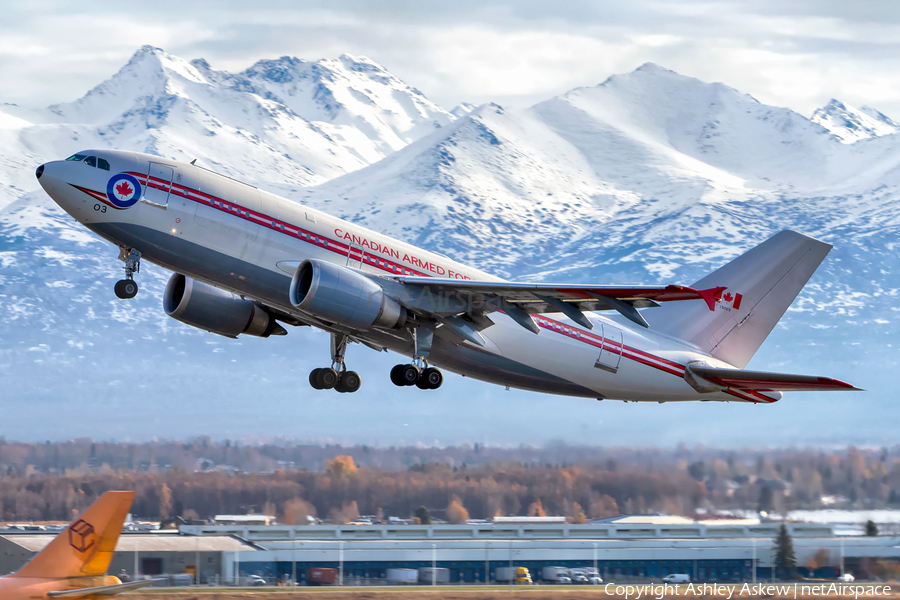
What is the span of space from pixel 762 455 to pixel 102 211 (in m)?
28.5

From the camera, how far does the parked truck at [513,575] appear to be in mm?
40375

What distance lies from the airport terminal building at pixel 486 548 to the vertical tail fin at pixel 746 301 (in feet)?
26.6

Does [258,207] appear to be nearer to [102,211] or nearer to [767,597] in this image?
[102,211]

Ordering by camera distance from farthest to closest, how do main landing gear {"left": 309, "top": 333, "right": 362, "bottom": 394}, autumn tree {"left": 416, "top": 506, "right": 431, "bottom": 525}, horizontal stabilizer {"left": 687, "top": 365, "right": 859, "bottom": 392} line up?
1. autumn tree {"left": 416, "top": 506, "right": 431, "bottom": 525}
2. main landing gear {"left": 309, "top": 333, "right": 362, "bottom": 394}
3. horizontal stabilizer {"left": 687, "top": 365, "right": 859, "bottom": 392}

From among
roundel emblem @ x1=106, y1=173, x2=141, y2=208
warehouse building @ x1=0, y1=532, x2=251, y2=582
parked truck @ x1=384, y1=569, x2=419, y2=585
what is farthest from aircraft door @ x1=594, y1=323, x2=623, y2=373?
warehouse building @ x1=0, y1=532, x2=251, y2=582

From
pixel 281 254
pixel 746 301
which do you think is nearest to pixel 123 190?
pixel 281 254

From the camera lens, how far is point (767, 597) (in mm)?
34312

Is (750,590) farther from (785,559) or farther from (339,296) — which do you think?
(339,296)

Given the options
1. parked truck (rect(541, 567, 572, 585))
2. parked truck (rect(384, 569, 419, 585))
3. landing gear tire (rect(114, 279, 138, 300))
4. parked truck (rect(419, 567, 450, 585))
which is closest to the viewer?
landing gear tire (rect(114, 279, 138, 300))

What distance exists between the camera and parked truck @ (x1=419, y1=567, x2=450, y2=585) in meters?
40.3

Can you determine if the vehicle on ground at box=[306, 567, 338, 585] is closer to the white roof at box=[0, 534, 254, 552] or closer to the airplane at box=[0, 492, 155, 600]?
the white roof at box=[0, 534, 254, 552]

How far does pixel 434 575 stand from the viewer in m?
40.7

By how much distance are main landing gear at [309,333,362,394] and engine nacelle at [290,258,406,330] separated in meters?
3.95

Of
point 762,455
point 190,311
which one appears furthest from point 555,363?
point 762,455
